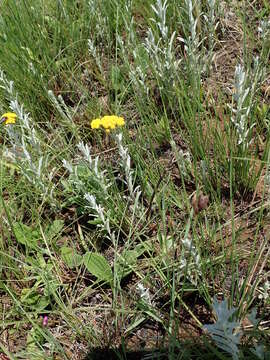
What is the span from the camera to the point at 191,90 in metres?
2.19

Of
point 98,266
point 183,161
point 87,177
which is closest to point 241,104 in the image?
point 183,161

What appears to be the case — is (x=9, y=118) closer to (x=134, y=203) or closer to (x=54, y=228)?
(x=54, y=228)

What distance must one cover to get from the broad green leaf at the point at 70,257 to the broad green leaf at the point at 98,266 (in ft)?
0.21

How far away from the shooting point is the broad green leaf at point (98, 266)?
6.02 ft

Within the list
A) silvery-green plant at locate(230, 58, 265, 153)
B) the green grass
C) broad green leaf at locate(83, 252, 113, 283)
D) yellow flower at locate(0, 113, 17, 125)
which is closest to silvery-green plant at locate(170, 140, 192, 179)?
the green grass

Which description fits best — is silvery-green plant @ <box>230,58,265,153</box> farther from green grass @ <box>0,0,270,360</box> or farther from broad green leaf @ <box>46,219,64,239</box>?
broad green leaf @ <box>46,219,64,239</box>

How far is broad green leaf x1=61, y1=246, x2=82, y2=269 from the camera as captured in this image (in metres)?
1.94

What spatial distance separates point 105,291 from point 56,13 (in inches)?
75.6

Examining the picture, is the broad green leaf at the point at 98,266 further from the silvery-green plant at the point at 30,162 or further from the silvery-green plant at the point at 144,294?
the silvery-green plant at the point at 30,162

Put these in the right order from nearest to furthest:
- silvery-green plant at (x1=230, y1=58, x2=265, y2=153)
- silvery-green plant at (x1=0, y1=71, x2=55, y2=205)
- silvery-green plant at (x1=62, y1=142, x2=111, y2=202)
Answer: silvery-green plant at (x1=230, y1=58, x2=265, y2=153) → silvery-green plant at (x1=62, y1=142, x2=111, y2=202) → silvery-green plant at (x1=0, y1=71, x2=55, y2=205)

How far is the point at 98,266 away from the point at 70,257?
0.17m

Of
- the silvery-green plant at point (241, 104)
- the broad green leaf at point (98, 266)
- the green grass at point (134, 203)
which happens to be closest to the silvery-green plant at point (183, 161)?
the green grass at point (134, 203)

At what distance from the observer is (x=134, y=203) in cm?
194

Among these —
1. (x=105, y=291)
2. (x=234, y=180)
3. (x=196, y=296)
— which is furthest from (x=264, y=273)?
(x=105, y=291)
